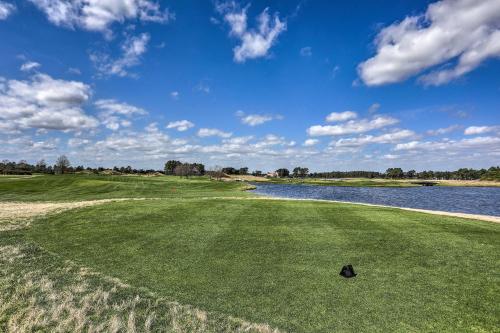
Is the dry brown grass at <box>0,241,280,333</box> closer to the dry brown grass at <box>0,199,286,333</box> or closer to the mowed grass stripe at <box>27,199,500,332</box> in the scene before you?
the dry brown grass at <box>0,199,286,333</box>

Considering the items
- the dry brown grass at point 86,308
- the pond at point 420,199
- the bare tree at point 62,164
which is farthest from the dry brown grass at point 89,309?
the bare tree at point 62,164

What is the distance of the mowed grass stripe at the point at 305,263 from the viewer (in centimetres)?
832

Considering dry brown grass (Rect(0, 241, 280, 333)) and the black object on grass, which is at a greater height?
the black object on grass

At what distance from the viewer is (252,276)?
35.4ft

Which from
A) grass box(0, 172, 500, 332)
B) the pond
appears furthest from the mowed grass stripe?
the pond

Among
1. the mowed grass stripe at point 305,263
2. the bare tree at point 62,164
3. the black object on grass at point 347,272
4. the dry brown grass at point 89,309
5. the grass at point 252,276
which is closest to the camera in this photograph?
the dry brown grass at point 89,309

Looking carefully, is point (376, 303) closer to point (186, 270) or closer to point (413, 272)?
point (413, 272)

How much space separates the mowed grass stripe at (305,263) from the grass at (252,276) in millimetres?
50

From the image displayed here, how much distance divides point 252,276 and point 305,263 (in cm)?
239

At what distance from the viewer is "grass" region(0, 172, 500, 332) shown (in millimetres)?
7859

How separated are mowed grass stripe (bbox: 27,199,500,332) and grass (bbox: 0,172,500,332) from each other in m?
0.05

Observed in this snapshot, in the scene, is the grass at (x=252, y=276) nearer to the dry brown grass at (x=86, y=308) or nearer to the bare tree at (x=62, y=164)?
the dry brown grass at (x=86, y=308)

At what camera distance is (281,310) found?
27.9ft

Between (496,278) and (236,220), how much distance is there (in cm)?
1296
